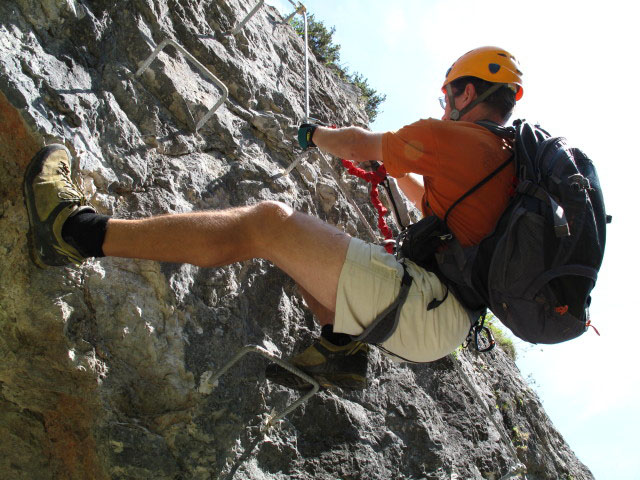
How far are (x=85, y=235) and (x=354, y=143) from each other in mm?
1614

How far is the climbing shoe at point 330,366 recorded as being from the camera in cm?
320

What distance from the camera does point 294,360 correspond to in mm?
3273

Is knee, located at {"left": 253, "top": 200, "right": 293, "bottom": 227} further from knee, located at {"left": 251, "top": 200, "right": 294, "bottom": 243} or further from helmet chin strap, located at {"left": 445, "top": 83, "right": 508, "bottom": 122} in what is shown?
helmet chin strap, located at {"left": 445, "top": 83, "right": 508, "bottom": 122}

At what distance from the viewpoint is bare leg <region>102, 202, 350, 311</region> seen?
2719 mm

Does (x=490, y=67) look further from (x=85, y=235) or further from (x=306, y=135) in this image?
(x=85, y=235)

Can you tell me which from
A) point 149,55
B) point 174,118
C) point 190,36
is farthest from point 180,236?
point 190,36

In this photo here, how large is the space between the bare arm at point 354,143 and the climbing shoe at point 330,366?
1.12m

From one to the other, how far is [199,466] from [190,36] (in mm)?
3298

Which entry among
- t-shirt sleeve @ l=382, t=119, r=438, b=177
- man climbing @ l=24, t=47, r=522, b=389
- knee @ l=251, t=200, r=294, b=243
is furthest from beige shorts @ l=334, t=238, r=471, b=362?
t-shirt sleeve @ l=382, t=119, r=438, b=177

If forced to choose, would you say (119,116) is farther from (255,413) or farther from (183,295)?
(255,413)

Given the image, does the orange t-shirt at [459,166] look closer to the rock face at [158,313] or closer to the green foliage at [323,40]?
the rock face at [158,313]

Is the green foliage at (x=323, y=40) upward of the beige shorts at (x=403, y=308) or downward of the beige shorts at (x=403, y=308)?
upward

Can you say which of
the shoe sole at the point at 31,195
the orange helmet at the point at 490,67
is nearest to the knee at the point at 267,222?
the shoe sole at the point at 31,195

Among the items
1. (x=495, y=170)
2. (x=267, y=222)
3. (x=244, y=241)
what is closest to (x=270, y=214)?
(x=267, y=222)
